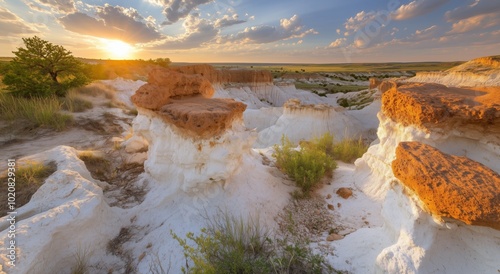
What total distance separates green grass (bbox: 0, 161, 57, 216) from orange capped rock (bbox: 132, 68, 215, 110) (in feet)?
6.01

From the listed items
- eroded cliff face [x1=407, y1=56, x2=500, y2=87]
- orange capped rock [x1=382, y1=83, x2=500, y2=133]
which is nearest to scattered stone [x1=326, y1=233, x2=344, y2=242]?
orange capped rock [x1=382, y1=83, x2=500, y2=133]

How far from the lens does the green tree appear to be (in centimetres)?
959

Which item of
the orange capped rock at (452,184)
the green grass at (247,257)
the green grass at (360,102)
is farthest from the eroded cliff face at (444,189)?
the green grass at (360,102)

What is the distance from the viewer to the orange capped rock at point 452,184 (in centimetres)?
190

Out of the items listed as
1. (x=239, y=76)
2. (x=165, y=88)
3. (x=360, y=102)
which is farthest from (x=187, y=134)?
(x=239, y=76)

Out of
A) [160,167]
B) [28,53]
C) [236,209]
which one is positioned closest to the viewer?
[236,209]

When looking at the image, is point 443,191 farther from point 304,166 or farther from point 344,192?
point 304,166

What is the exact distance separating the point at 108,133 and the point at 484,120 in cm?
942

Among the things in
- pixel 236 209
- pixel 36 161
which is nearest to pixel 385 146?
pixel 236 209

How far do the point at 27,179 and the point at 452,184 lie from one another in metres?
5.41

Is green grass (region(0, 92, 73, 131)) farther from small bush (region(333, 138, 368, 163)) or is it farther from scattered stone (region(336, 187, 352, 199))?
small bush (region(333, 138, 368, 163))

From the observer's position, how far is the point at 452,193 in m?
2.03

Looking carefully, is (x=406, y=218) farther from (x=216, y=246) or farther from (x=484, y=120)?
(x=216, y=246)

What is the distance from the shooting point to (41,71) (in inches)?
431
